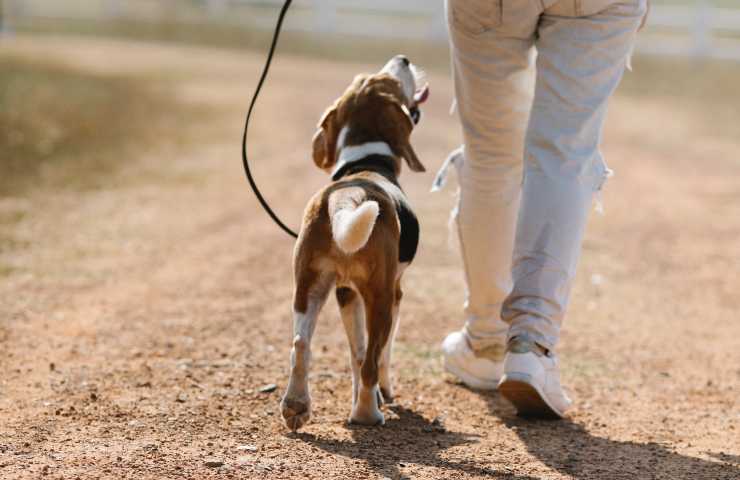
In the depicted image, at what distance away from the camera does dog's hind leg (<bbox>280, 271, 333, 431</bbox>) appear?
407 centimetres

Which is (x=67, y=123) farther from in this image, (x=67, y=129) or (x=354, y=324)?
(x=354, y=324)

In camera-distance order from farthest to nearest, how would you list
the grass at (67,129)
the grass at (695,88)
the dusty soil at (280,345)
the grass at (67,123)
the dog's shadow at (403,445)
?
the grass at (695,88)
the grass at (67,123)
the grass at (67,129)
the dusty soil at (280,345)
the dog's shadow at (403,445)

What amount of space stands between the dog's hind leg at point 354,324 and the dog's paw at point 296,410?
1.12 ft

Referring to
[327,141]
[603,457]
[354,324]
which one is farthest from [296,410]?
[327,141]

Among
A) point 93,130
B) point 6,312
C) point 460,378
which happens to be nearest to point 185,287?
point 6,312

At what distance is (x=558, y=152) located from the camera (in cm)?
415

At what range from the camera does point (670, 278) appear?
307 inches

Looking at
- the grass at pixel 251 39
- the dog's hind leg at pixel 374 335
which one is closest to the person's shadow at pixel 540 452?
the dog's hind leg at pixel 374 335

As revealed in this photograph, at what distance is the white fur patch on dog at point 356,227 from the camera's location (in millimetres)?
3807

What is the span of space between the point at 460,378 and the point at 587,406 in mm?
521

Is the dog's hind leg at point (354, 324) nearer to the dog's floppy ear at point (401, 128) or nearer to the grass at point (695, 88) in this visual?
the dog's floppy ear at point (401, 128)

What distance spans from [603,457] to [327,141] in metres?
1.66

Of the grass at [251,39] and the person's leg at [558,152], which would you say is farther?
the grass at [251,39]

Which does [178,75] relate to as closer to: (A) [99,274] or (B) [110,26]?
(B) [110,26]
